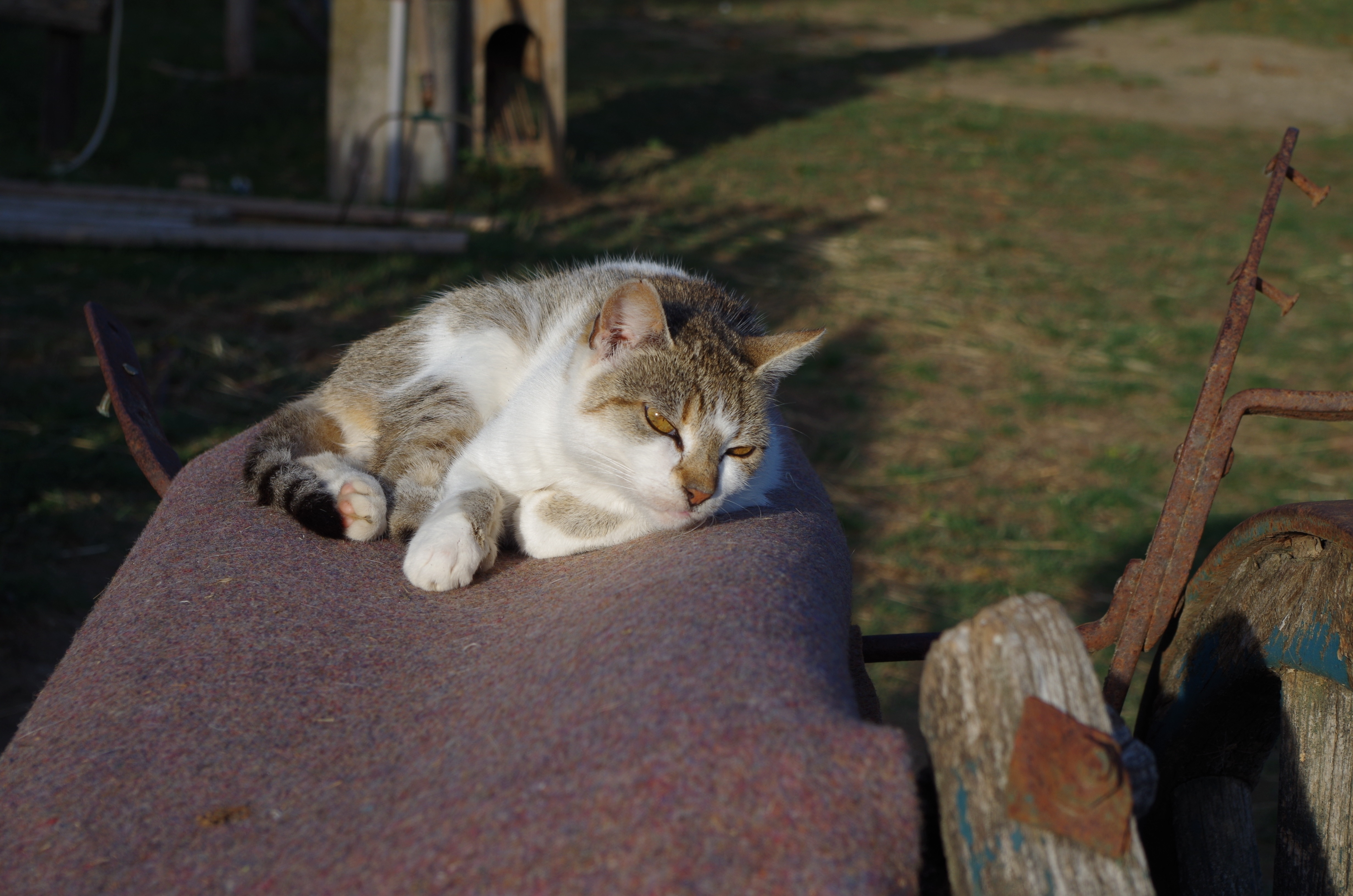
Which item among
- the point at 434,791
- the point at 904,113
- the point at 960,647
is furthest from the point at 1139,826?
the point at 904,113

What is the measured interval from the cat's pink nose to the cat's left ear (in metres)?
0.42

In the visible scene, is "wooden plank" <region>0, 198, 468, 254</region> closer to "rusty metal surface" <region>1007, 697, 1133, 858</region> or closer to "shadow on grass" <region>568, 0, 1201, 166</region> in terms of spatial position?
"shadow on grass" <region>568, 0, 1201, 166</region>

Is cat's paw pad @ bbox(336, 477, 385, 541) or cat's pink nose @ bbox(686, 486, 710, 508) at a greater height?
cat's pink nose @ bbox(686, 486, 710, 508)

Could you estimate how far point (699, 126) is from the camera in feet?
34.2

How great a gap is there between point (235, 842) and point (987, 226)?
26.4ft

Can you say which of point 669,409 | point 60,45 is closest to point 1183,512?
point 669,409

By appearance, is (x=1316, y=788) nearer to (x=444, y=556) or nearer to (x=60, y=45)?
(x=444, y=556)

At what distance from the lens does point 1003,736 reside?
1221 millimetres

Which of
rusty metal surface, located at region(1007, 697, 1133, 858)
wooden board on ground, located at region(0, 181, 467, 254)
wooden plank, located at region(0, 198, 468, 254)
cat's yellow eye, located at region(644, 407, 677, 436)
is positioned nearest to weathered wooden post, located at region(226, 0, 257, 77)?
wooden board on ground, located at region(0, 181, 467, 254)

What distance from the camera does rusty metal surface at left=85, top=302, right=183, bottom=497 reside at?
2508 millimetres

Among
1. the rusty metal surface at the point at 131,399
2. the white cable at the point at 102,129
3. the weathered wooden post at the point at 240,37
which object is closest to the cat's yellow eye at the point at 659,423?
the rusty metal surface at the point at 131,399

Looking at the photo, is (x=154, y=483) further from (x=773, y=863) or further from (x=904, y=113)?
(x=904, y=113)

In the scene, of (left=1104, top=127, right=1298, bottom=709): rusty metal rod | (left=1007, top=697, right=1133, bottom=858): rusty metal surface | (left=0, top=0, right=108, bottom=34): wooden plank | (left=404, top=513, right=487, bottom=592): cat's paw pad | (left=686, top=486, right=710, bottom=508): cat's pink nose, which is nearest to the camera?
(left=1007, top=697, right=1133, bottom=858): rusty metal surface

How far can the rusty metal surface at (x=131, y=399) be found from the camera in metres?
2.51
